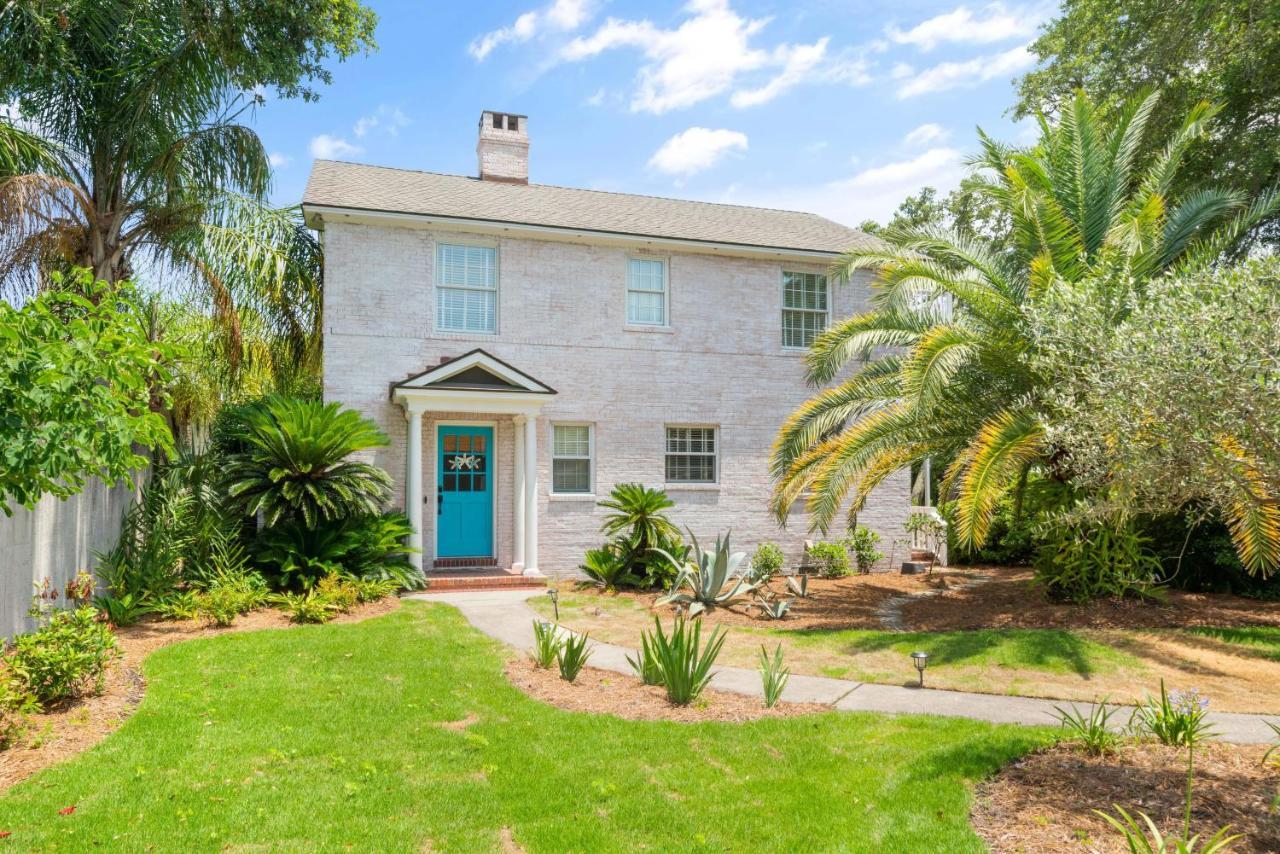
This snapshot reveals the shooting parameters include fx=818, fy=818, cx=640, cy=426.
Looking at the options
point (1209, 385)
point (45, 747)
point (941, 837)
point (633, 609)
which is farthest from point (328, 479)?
point (1209, 385)

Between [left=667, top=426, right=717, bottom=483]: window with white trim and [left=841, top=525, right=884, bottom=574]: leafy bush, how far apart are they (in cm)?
302

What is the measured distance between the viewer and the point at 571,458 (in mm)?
15016

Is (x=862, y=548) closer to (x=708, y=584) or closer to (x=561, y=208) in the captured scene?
(x=708, y=584)

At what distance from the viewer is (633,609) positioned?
11719 mm

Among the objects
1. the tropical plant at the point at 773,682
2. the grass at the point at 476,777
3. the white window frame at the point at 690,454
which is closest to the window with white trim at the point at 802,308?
the white window frame at the point at 690,454

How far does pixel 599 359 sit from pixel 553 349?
2.90 ft

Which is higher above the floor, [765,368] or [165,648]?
[765,368]

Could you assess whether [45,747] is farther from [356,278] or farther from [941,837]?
[356,278]

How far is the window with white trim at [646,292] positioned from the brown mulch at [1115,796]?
1135 centimetres

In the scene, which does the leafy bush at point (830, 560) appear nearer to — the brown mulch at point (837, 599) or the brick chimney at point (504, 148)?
the brown mulch at point (837, 599)

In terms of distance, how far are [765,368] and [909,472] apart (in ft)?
12.7

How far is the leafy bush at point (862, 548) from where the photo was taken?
16250 mm

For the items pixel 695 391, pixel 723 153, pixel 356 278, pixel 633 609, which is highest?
pixel 723 153

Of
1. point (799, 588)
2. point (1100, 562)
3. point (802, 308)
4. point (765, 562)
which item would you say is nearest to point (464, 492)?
point (765, 562)
